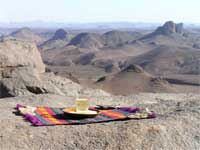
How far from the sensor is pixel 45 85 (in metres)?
13.8

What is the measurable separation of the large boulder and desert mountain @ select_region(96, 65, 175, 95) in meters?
19.1

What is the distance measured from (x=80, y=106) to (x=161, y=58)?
6691cm

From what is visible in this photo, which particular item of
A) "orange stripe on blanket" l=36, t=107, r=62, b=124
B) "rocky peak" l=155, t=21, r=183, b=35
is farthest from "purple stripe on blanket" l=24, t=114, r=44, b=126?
"rocky peak" l=155, t=21, r=183, b=35

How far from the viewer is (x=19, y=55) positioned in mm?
16500

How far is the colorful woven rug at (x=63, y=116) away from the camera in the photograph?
330 inches

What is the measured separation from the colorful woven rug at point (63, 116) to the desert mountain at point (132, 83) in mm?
26884

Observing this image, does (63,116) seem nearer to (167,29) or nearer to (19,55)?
(19,55)

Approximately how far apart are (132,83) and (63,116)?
3100 centimetres

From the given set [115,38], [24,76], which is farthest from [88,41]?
[24,76]

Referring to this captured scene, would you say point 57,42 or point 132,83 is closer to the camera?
point 132,83

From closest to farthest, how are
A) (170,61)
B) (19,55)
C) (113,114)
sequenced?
(113,114) → (19,55) → (170,61)

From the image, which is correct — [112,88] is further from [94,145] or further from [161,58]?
[161,58]

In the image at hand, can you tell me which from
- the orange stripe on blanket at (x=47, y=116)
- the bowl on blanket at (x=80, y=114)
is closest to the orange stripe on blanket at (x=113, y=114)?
the bowl on blanket at (x=80, y=114)

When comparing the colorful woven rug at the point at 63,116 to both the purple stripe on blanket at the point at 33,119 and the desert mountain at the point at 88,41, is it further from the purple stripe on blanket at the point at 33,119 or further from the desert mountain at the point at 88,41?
the desert mountain at the point at 88,41
